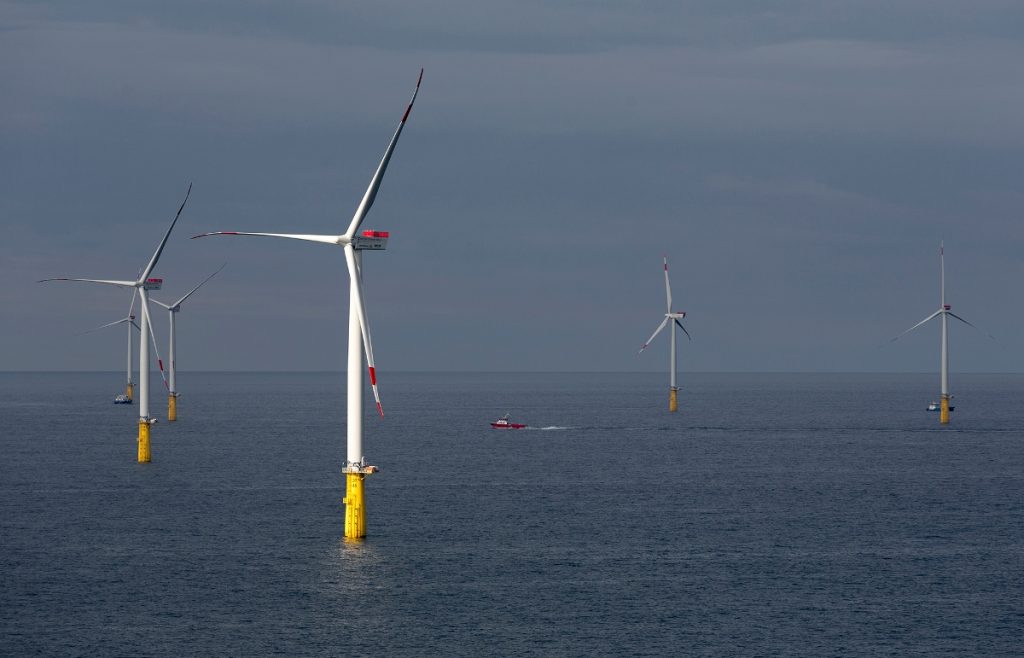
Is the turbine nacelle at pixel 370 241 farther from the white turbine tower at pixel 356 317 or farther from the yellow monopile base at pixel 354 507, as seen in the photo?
the yellow monopile base at pixel 354 507

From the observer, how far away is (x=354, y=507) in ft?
294

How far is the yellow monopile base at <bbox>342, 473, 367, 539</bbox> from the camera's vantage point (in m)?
85.3

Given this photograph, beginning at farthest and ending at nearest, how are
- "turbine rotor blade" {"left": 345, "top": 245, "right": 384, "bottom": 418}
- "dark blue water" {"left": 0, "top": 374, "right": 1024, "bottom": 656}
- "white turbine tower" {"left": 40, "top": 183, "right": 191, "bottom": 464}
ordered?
1. "white turbine tower" {"left": 40, "top": 183, "right": 191, "bottom": 464}
2. "turbine rotor blade" {"left": 345, "top": 245, "right": 384, "bottom": 418}
3. "dark blue water" {"left": 0, "top": 374, "right": 1024, "bottom": 656}

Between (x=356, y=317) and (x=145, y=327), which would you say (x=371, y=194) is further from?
(x=145, y=327)

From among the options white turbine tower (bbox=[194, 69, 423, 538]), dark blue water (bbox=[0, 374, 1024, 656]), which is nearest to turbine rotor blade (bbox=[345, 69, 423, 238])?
white turbine tower (bbox=[194, 69, 423, 538])

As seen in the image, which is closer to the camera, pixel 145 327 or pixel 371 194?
pixel 371 194

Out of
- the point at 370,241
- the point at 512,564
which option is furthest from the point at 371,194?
the point at 512,564

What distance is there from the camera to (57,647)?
214 ft

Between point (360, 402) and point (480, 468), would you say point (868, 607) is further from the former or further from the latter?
point (480, 468)

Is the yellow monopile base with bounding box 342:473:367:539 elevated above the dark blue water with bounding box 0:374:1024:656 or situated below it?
above

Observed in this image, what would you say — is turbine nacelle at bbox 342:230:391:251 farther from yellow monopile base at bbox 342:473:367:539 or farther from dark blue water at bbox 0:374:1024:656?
dark blue water at bbox 0:374:1024:656

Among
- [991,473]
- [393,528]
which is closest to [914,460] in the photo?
[991,473]

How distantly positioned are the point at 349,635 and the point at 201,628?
8.25 meters

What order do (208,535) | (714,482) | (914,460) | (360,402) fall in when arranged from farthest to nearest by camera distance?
1. (914,460)
2. (714,482)
3. (208,535)
4. (360,402)
